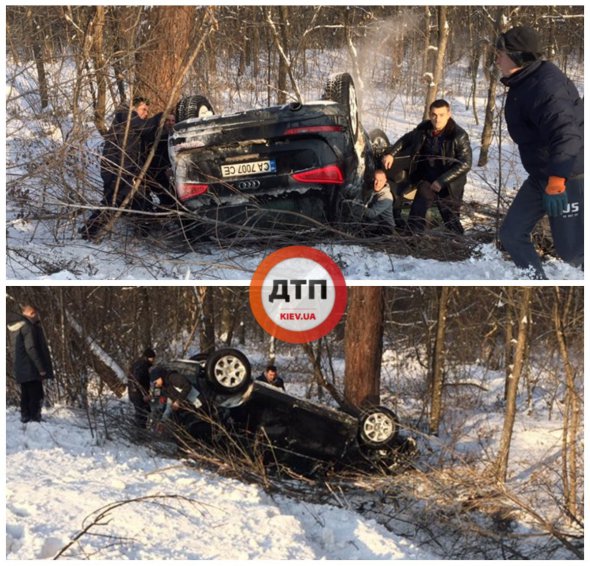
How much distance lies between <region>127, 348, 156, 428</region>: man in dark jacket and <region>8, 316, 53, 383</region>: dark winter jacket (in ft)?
3.46

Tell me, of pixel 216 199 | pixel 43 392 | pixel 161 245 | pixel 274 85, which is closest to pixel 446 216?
pixel 216 199

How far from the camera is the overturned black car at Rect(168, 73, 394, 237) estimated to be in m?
5.64

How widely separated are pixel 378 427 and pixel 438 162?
254 cm

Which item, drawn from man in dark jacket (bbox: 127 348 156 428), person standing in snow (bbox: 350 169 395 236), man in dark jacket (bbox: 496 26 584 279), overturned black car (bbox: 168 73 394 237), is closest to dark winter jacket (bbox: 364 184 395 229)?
person standing in snow (bbox: 350 169 395 236)

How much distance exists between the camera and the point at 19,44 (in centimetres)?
695

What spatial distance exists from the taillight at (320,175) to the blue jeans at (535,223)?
4.37 ft

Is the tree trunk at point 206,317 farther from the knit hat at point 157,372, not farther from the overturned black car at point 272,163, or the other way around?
the overturned black car at point 272,163

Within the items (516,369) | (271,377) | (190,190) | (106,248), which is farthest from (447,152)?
(106,248)

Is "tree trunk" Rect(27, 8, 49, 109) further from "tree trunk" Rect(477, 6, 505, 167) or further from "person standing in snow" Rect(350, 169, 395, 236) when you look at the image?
"tree trunk" Rect(477, 6, 505, 167)

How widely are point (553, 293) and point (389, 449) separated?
216cm

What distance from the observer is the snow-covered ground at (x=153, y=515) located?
16.2 feet

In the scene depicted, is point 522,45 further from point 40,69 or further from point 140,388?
point 140,388

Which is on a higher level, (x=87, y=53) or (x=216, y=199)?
(x=87, y=53)

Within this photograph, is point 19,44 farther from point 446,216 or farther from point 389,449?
point 389,449
